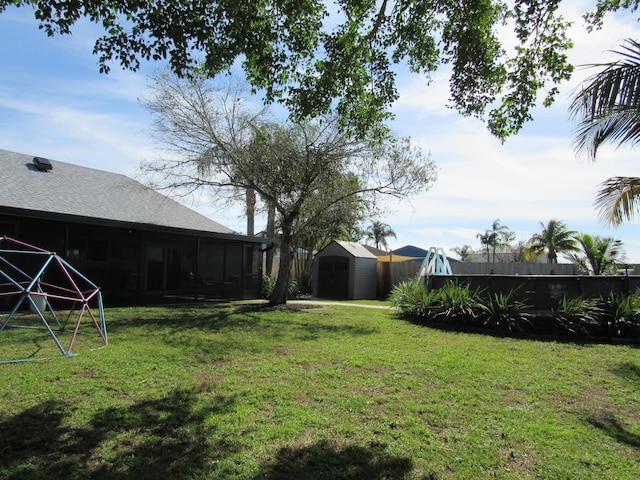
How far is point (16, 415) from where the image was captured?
4219mm

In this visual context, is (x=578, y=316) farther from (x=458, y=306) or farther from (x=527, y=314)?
(x=458, y=306)

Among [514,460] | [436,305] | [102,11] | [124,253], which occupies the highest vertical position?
[102,11]

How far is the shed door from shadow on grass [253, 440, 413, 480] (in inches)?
715

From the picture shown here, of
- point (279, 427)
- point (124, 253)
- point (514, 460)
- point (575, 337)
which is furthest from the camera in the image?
point (124, 253)

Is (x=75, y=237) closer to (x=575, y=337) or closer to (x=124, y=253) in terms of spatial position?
(x=124, y=253)

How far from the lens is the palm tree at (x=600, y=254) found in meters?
24.6

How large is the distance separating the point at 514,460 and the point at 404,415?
1.20 meters

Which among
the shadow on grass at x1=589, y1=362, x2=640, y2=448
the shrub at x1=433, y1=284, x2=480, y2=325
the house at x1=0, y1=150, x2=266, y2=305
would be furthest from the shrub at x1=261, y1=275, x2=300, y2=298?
the shadow on grass at x1=589, y1=362, x2=640, y2=448

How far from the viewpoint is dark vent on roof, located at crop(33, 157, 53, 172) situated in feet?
49.5

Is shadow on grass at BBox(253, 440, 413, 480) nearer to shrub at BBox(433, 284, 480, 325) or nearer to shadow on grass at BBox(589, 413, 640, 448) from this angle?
shadow on grass at BBox(589, 413, 640, 448)

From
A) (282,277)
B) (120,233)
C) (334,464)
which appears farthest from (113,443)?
(282,277)

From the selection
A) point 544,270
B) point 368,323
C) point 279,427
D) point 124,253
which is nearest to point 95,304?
point 124,253

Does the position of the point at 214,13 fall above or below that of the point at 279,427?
above

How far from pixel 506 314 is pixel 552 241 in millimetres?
27471
